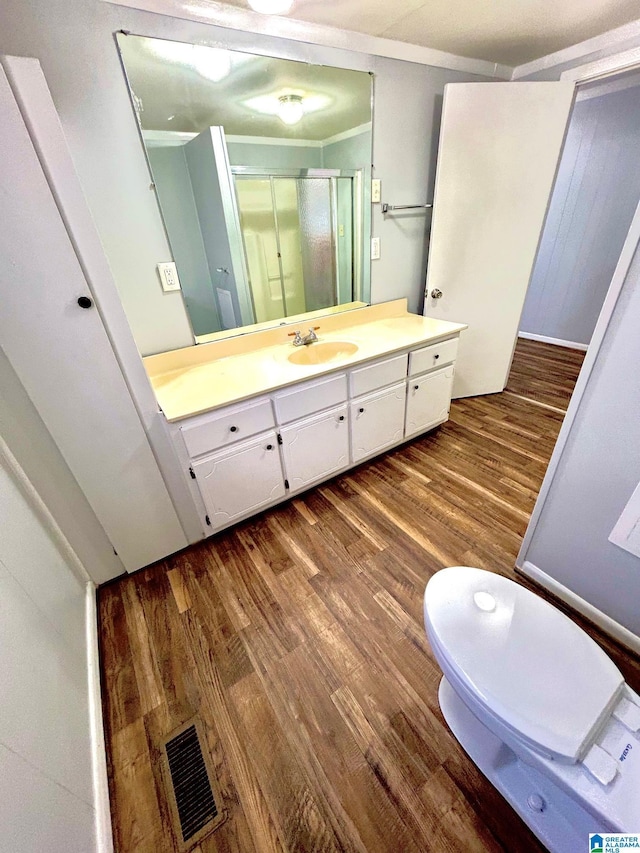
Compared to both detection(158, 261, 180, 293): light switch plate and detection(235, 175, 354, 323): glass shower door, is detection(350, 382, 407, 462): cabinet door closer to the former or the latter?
detection(235, 175, 354, 323): glass shower door

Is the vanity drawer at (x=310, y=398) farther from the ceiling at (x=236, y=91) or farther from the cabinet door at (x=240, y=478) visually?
the ceiling at (x=236, y=91)

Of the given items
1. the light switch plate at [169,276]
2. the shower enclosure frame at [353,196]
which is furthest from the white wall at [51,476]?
the shower enclosure frame at [353,196]

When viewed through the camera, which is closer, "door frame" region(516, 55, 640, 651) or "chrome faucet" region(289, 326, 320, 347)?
"door frame" region(516, 55, 640, 651)

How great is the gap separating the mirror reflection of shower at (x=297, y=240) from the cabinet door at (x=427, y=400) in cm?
78

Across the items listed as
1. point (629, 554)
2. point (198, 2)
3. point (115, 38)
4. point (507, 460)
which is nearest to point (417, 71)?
point (198, 2)

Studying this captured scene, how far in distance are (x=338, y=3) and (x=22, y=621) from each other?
2496mm

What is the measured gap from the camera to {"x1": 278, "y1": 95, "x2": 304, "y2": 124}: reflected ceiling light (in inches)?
64.4

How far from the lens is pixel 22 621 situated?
869 millimetres

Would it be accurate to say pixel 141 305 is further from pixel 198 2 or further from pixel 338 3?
pixel 338 3

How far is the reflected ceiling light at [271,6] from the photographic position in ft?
4.18

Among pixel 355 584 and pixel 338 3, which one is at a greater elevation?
pixel 338 3

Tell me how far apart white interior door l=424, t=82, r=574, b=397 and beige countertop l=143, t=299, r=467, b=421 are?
49cm

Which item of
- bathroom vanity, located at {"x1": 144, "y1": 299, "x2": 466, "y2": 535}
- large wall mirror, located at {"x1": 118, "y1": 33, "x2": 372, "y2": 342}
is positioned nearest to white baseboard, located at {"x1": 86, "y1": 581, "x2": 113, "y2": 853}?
bathroom vanity, located at {"x1": 144, "y1": 299, "x2": 466, "y2": 535}

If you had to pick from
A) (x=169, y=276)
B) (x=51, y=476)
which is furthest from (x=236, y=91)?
(x=51, y=476)
